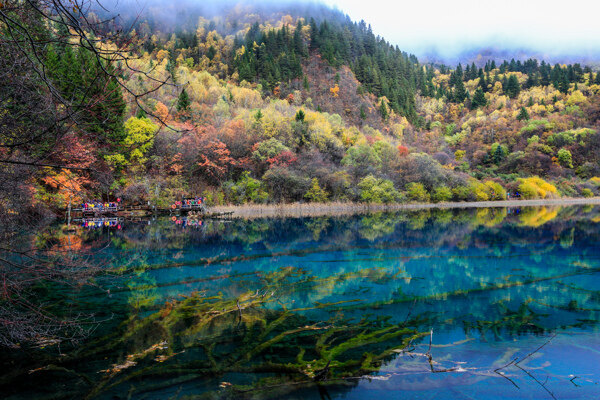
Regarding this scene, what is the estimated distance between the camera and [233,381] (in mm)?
3773

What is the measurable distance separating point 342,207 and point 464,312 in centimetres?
2740

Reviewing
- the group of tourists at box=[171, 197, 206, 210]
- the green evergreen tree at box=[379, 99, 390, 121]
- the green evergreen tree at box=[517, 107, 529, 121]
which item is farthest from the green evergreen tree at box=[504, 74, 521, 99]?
the group of tourists at box=[171, 197, 206, 210]

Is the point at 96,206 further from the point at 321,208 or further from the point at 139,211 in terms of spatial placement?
the point at 321,208

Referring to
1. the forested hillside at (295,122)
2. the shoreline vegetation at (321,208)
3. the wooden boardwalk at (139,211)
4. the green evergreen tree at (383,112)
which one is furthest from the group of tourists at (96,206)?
the green evergreen tree at (383,112)

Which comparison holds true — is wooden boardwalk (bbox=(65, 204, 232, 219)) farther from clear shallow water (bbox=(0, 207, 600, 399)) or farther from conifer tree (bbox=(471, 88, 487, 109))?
conifer tree (bbox=(471, 88, 487, 109))

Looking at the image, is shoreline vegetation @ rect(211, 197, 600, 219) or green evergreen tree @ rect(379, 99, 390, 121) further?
green evergreen tree @ rect(379, 99, 390, 121)

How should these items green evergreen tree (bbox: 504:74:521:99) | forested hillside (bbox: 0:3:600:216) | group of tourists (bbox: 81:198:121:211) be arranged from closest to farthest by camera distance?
forested hillside (bbox: 0:3:600:216) → group of tourists (bbox: 81:198:121:211) → green evergreen tree (bbox: 504:74:521:99)

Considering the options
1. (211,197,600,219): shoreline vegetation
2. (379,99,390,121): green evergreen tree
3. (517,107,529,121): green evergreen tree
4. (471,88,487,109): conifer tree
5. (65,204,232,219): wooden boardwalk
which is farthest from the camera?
(471,88,487,109): conifer tree

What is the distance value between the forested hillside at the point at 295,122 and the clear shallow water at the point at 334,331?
2.05 metres

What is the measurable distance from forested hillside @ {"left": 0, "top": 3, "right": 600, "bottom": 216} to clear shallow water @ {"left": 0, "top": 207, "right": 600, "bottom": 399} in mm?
2052

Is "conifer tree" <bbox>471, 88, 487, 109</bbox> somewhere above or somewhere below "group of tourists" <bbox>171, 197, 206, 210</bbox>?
above

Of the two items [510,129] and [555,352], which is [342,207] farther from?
[510,129]

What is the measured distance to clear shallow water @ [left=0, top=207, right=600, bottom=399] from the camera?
374 cm

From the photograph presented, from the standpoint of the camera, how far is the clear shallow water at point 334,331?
374cm
